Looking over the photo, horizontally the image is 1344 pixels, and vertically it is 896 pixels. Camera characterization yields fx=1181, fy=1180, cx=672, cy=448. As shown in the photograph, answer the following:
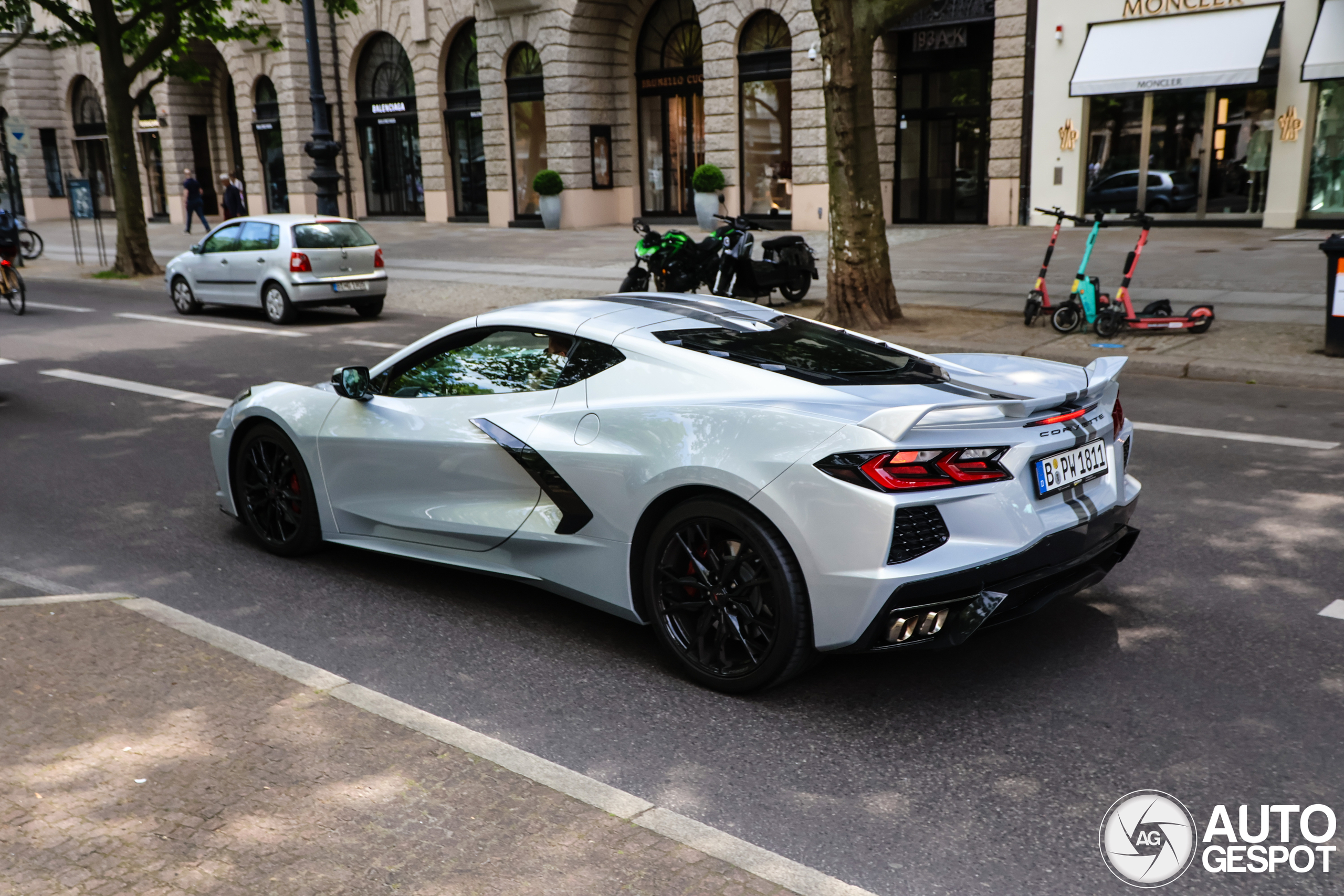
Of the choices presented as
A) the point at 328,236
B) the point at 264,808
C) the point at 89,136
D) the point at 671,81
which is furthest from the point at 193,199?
the point at 264,808

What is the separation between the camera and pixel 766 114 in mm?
28453

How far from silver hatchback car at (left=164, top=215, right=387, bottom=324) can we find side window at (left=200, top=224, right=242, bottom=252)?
11 millimetres

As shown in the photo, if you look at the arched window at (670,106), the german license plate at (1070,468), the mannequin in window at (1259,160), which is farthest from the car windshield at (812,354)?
the arched window at (670,106)

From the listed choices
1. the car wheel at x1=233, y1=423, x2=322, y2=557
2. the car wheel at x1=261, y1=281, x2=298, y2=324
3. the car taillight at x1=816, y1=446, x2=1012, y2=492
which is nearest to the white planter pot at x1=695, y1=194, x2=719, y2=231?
the car wheel at x1=261, y1=281, x2=298, y2=324

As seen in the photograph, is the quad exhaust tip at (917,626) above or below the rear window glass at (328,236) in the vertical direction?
below

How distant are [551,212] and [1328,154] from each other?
59.3 ft

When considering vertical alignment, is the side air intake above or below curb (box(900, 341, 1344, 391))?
above

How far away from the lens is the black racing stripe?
Answer: 14.5 ft

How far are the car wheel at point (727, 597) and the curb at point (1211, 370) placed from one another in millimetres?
5530

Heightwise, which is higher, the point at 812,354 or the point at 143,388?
the point at 812,354

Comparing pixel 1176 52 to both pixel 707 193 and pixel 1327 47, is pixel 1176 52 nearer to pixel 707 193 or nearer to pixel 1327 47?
pixel 1327 47

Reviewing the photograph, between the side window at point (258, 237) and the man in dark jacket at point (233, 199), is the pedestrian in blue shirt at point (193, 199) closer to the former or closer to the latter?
the man in dark jacket at point (233, 199)

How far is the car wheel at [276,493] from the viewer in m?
5.60

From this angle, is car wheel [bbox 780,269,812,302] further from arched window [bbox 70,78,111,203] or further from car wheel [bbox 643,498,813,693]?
arched window [bbox 70,78,111,203]
